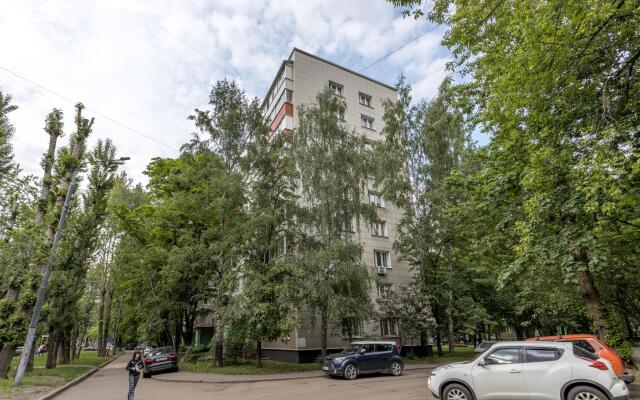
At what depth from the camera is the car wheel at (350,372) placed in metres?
14.7

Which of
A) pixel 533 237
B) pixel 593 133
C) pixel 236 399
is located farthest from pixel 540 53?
pixel 236 399

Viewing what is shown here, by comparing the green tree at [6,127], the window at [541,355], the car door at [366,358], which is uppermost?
the green tree at [6,127]

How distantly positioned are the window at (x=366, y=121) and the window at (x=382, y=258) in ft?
38.6

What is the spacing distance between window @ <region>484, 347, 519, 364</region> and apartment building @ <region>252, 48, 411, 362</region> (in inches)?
593

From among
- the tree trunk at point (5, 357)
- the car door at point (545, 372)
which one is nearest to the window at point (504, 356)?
the car door at point (545, 372)

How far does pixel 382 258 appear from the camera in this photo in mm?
28078

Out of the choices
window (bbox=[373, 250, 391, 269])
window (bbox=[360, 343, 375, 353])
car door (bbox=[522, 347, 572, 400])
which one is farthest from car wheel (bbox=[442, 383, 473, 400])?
window (bbox=[373, 250, 391, 269])

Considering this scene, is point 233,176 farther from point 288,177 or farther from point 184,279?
point 184,279

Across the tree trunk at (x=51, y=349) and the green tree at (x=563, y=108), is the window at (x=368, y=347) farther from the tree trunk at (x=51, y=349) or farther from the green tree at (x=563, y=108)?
the tree trunk at (x=51, y=349)

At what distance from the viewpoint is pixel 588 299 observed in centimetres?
1302

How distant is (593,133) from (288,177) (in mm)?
14863

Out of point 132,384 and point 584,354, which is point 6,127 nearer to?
point 132,384

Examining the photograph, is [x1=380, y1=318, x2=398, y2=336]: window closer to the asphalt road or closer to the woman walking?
the asphalt road

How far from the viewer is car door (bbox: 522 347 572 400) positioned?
740cm
